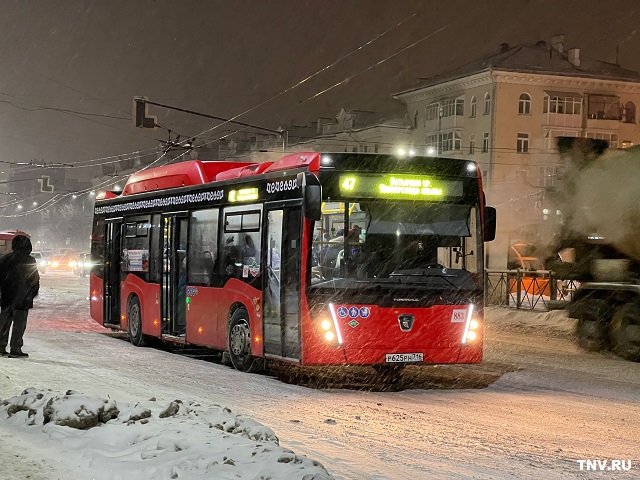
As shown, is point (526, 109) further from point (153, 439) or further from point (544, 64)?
point (153, 439)

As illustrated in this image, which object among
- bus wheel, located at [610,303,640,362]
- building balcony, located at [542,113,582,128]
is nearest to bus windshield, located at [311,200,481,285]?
bus wheel, located at [610,303,640,362]

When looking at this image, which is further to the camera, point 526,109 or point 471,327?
point 526,109

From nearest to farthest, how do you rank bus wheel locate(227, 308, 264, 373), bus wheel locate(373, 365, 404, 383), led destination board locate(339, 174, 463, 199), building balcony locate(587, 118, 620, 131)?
led destination board locate(339, 174, 463, 199) → bus wheel locate(373, 365, 404, 383) → bus wheel locate(227, 308, 264, 373) → building balcony locate(587, 118, 620, 131)

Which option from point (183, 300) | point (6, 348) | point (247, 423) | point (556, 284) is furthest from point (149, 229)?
point (556, 284)

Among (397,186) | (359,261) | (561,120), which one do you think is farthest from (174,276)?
(561,120)

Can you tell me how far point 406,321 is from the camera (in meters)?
12.5

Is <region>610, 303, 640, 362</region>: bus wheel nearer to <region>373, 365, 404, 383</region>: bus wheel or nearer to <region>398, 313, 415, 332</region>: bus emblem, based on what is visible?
<region>373, 365, 404, 383</region>: bus wheel

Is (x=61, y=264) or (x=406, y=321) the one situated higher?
(x=406, y=321)

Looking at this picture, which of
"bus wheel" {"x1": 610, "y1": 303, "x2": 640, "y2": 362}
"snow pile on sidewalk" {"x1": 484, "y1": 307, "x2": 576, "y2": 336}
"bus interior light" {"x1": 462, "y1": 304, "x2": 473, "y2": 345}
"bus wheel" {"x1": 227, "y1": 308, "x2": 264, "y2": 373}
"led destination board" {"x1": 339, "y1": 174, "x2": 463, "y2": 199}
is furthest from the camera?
"snow pile on sidewalk" {"x1": 484, "y1": 307, "x2": 576, "y2": 336}

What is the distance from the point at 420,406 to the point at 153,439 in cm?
434

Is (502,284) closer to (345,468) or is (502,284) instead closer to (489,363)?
(489,363)

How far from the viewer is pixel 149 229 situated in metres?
18.0

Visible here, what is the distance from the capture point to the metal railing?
2847cm

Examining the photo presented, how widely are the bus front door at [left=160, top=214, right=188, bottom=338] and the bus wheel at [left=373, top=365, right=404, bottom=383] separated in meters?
3.90
